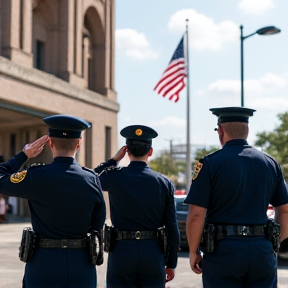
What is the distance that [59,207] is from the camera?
4215 millimetres

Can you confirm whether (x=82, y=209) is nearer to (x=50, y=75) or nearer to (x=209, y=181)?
(x=209, y=181)

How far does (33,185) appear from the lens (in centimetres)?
419

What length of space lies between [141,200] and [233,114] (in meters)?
1.12

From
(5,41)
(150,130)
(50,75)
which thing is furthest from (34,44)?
(150,130)

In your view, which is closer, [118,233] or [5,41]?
[118,233]

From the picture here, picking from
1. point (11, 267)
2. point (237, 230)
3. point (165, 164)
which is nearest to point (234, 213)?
point (237, 230)

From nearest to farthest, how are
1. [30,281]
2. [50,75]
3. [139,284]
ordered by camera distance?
[30,281] → [139,284] → [50,75]

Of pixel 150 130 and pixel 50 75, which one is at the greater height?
pixel 50 75

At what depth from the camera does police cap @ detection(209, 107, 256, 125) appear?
4641 millimetres

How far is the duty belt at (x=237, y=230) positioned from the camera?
437cm

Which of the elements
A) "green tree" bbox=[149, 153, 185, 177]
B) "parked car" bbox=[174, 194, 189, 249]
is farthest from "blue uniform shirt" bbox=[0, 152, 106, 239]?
"green tree" bbox=[149, 153, 185, 177]

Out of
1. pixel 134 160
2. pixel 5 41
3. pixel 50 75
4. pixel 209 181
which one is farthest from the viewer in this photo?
pixel 50 75

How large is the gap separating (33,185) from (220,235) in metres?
1.42

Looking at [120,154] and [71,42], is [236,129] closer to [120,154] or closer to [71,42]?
[120,154]
